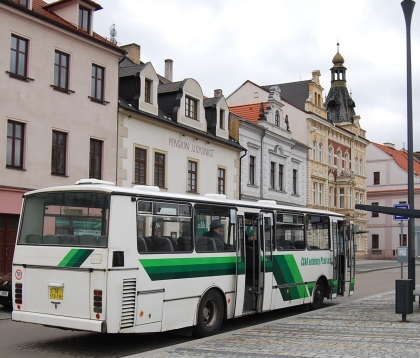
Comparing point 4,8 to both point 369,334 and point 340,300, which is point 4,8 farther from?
point 369,334

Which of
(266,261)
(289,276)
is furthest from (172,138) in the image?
(266,261)

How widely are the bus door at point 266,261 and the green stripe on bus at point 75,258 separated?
489 cm

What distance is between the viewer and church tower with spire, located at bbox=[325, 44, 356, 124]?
63219mm

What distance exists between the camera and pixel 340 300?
18984mm

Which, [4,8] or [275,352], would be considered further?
[4,8]

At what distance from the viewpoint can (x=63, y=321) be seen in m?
10.1

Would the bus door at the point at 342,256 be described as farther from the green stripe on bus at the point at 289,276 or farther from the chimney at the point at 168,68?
the chimney at the point at 168,68

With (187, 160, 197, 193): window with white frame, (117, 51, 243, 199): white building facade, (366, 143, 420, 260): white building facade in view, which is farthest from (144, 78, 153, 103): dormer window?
(366, 143, 420, 260): white building facade

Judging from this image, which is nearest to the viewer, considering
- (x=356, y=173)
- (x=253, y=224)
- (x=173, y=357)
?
(x=173, y=357)

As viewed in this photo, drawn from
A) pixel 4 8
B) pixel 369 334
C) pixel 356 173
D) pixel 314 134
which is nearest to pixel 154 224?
pixel 369 334

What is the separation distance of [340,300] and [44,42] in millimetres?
14014

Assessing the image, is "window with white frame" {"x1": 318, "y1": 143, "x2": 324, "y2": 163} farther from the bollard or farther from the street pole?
the bollard

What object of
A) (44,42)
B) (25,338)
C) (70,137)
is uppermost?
(44,42)

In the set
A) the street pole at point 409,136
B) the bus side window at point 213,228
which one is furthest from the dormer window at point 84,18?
the bus side window at point 213,228
